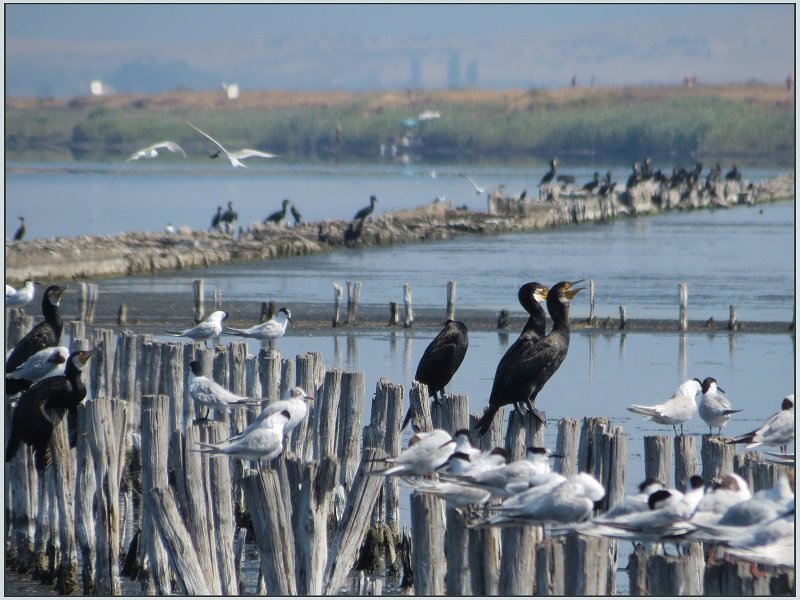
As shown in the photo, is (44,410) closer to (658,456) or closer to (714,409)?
(658,456)

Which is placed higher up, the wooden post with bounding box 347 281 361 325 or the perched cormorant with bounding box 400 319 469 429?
the perched cormorant with bounding box 400 319 469 429

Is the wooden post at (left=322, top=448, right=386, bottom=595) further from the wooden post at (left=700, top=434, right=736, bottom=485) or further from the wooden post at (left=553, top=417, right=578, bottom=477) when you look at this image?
the wooden post at (left=700, top=434, right=736, bottom=485)

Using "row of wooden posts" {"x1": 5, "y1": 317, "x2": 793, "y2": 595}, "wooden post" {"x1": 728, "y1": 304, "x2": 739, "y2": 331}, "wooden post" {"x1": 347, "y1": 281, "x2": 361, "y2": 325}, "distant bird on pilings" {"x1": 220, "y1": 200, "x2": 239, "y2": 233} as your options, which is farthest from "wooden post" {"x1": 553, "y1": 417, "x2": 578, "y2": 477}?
"distant bird on pilings" {"x1": 220, "y1": 200, "x2": 239, "y2": 233}

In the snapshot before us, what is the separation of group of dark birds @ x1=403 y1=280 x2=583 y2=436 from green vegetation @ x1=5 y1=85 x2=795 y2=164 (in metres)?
108

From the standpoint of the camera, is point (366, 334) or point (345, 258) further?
point (345, 258)

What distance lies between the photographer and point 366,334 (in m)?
23.5

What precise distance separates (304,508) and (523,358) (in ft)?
8.56

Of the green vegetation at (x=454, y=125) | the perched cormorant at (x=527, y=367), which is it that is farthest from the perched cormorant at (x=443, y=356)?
the green vegetation at (x=454, y=125)

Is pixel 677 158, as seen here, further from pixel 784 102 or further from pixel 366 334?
pixel 366 334

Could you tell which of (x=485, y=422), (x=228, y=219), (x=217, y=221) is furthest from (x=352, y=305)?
(x=228, y=219)

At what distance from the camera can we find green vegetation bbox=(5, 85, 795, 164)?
4921 inches

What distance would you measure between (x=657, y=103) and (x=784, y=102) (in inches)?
671

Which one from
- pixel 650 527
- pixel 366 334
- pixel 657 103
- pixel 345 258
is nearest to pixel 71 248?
Answer: pixel 345 258

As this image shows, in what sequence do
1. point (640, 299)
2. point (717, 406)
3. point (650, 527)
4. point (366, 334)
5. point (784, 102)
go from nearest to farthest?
point (650, 527), point (717, 406), point (366, 334), point (640, 299), point (784, 102)
